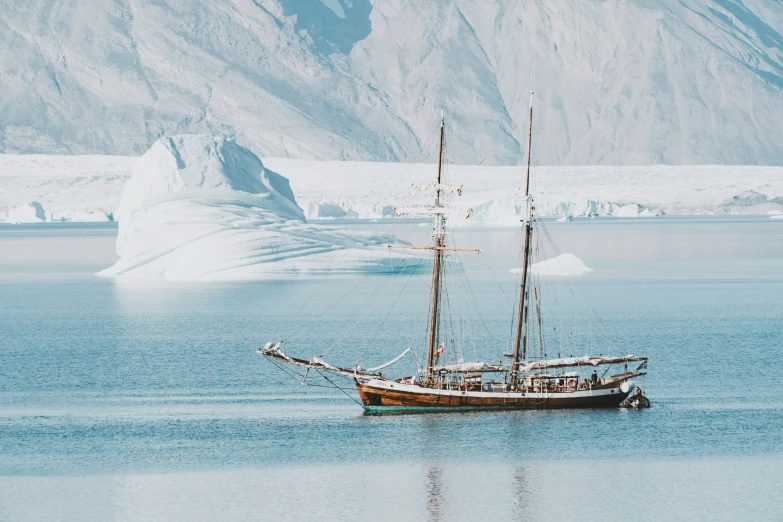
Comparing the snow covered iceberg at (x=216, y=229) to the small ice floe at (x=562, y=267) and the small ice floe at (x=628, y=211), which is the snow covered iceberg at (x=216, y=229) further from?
the small ice floe at (x=628, y=211)

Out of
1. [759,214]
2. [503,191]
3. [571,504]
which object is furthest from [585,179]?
[571,504]

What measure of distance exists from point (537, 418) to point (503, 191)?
129640mm

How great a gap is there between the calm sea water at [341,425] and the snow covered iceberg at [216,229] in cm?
785

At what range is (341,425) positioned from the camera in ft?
120

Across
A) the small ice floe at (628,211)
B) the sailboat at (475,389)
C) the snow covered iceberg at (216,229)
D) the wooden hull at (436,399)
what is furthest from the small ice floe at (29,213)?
the wooden hull at (436,399)

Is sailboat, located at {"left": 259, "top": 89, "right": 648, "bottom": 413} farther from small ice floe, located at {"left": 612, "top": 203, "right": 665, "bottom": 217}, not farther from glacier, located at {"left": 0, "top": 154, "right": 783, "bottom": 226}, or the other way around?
small ice floe, located at {"left": 612, "top": 203, "right": 665, "bottom": 217}

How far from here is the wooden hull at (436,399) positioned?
38531 mm

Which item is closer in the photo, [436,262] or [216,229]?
[436,262]

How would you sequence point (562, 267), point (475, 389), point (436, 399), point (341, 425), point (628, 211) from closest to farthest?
1. point (341, 425)
2. point (436, 399)
3. point (475, 389)
4. point (562, 267)
5. point (628, 211)

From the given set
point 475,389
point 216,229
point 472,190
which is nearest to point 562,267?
point 216,229

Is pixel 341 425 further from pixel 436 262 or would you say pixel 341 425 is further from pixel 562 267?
pixel 562 267

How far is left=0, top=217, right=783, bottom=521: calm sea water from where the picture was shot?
2903 centimetres

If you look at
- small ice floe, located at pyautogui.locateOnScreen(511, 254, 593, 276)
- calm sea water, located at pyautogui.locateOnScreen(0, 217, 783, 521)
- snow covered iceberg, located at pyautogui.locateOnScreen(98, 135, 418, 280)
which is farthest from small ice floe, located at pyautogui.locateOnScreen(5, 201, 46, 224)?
calm sea water, located at pyautogui.locateOnScreen(0, 217, 783, 521)

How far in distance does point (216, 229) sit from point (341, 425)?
138 ft
